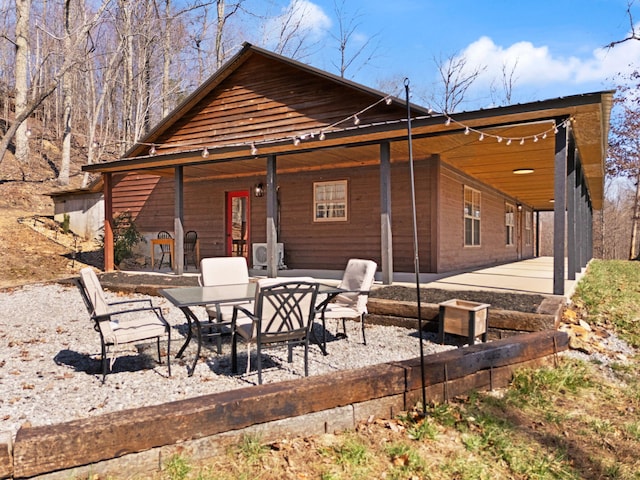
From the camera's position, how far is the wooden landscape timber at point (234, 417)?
82.7 inches

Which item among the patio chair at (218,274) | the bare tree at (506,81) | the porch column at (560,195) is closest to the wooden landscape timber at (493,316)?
the porch column at (560,195)

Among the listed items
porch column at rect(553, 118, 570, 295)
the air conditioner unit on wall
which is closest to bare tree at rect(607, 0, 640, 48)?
porch column at rect(553, 118, 570, 295)

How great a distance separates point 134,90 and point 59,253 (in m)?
14.0

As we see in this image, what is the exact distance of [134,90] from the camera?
76.8ft

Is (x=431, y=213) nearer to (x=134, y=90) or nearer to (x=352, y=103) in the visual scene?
(x=352, y=103)

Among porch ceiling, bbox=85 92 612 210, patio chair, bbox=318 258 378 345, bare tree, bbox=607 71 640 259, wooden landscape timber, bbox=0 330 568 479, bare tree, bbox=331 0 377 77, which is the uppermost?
bare tree, bbox=331 0 377 77

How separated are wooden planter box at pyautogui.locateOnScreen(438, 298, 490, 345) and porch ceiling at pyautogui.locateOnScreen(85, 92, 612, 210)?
2904mm

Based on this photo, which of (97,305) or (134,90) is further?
(134,90)

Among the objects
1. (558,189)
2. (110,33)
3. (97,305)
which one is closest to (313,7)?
(110,33)

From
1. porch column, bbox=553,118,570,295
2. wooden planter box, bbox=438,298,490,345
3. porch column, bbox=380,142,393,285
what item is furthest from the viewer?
porch column, bbox=380,142,393,285

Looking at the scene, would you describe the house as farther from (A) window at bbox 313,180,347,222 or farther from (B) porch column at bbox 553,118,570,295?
(B) porch column at bbox 553,118,570,295

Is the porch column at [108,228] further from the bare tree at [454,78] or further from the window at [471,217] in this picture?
the bare tree at [454,78]

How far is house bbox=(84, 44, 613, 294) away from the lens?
7508mm

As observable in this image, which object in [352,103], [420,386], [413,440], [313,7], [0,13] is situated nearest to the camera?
[413,440]
